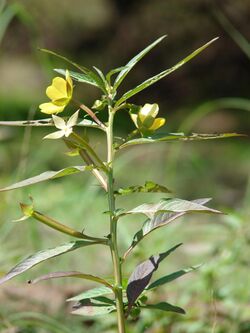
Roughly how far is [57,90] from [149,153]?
3.32 m

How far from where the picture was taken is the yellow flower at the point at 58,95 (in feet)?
2.26

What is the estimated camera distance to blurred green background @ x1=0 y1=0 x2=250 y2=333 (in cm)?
146

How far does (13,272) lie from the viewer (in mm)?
653

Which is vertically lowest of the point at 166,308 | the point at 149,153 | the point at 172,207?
the point at 149,153

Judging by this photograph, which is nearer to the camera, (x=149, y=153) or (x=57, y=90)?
(x=57, y=90)

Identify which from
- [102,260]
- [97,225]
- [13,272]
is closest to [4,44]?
[97,225]

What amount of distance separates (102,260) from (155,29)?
10.1 ft

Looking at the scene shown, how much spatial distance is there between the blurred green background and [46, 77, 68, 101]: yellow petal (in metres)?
0.50

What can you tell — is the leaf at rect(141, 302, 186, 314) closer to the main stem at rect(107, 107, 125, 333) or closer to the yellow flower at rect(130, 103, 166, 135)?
the main stem at rect(107, 107, 125, 333)

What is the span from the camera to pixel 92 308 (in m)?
0.74

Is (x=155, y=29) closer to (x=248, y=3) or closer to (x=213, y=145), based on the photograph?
(x=248, y=3)

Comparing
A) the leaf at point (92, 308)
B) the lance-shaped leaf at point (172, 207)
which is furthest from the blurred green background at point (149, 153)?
the lance-shaped leaf at point (172, 207)

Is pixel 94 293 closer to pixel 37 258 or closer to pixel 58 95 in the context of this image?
pixel 37 258

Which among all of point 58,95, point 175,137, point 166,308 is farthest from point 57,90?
point 166,308
